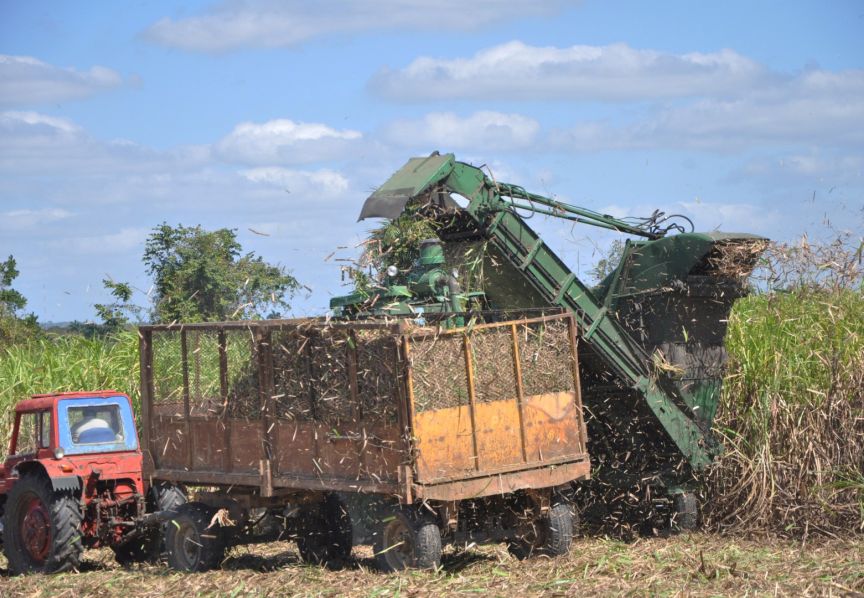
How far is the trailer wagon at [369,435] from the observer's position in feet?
31.9

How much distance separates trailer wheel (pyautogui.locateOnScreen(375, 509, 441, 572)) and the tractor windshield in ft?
13.0

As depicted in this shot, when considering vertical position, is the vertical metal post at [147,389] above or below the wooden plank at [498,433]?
above

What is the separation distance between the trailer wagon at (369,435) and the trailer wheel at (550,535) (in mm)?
15

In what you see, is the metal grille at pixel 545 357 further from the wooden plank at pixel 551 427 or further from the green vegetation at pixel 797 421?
the green vegetation at pixel 797 421

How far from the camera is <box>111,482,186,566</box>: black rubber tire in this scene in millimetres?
11859

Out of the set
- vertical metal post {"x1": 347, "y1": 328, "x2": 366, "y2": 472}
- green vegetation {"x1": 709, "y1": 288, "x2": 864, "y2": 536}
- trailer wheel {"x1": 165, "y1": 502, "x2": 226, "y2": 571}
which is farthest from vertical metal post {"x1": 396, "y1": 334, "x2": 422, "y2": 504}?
green vegetation {"x1": 709, "y1": 288, "x2": 864, "y2": 536}

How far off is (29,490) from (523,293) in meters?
5.65

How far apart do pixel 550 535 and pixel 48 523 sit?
17.5 ft

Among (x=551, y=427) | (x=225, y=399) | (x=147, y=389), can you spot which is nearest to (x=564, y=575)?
(x=551, y=427)

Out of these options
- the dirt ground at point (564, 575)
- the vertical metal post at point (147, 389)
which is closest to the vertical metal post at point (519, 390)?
the dirt ground at point (564, 575)

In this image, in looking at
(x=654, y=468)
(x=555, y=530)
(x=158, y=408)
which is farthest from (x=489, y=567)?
(x=158, y=408)

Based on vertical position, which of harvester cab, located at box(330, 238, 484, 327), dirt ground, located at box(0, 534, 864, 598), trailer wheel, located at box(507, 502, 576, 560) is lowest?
dirt ground, located at box(0, 534, 864, 598)

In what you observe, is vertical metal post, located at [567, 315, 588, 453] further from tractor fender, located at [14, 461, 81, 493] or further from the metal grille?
tractor fender, located at [14, 461, 81, 493]

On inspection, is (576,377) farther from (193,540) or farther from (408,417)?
(193,540)
